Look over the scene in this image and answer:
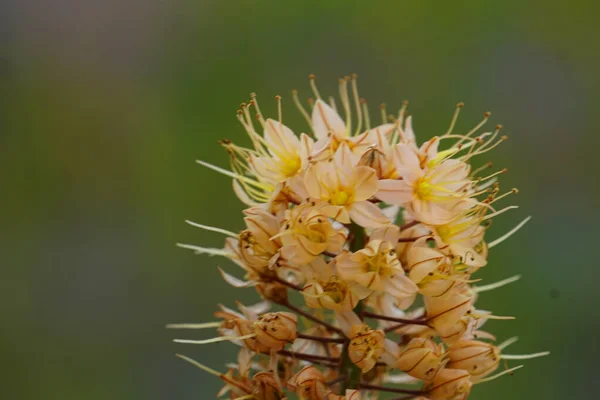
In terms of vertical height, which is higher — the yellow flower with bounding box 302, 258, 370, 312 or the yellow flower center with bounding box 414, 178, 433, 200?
the yellow flower center with bounding box 414, 178, 433, 200

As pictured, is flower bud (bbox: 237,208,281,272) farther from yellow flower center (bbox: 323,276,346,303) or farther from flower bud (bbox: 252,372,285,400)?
flower bud (bbox: 252,372,285,400)

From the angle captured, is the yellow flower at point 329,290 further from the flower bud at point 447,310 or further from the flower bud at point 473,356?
the flower bud at point 473,356

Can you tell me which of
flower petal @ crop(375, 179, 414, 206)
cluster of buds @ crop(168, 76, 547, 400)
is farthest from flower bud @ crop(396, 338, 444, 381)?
flower petal @ crop(375, 179, 414, 206)

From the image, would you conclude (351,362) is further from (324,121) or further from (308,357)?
(324,121)

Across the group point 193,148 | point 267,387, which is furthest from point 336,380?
point 193,148

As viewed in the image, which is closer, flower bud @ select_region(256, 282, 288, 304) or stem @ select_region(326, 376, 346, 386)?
stem @ select_region(326, 376, 346, 386)

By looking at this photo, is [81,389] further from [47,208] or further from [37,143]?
[37,143]

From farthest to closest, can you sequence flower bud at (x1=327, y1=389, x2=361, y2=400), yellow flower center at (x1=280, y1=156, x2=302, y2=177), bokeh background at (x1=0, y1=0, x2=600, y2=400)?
bokeh background at (x1=0, y1=0, x2=600, y2=400), yellow flower center at (x1=280, y1=156, x2=302, y2=177), flower bud at (x1=327, y1=389, x2=361, y2=400)

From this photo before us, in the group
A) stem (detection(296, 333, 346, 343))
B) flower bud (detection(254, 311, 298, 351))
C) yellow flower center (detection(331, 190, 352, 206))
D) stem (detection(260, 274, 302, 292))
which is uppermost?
yellow flower center (detection(331, 190, 352, 206))
